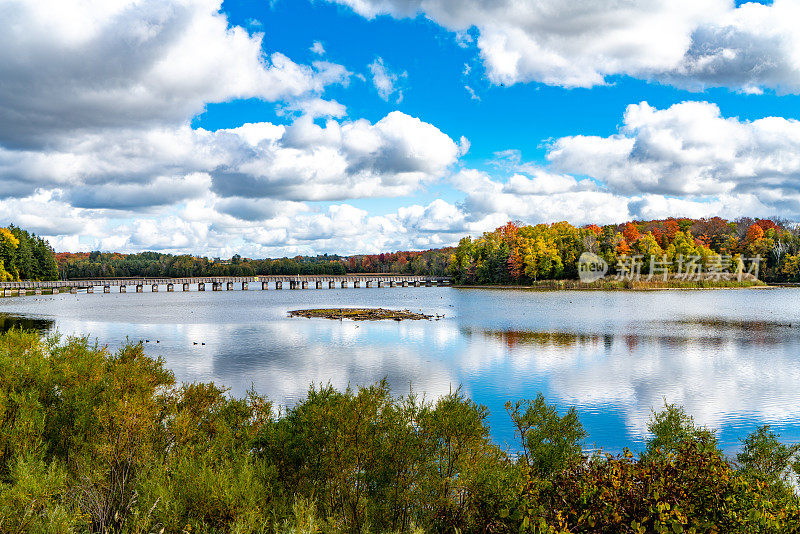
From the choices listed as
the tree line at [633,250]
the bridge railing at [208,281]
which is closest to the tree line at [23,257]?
the bridge railing at [208,281]

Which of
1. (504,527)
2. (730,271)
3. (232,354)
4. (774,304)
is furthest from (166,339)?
(730,271)

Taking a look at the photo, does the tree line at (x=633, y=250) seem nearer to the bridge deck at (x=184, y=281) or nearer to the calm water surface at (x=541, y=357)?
the bridge deck at (x=184, y=281)

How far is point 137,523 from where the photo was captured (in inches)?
279

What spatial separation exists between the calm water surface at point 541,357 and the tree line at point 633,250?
48.9m

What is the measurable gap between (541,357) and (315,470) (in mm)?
27992

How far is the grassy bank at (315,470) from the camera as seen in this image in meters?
7.04

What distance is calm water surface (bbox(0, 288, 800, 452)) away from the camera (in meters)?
23.5
